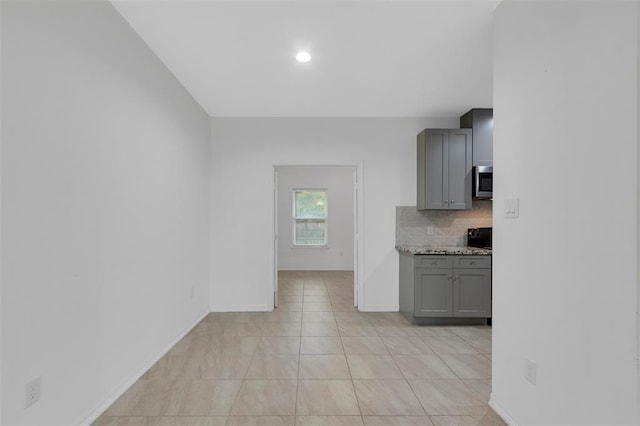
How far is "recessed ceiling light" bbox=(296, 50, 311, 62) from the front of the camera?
274 cm

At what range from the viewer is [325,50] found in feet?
8.91

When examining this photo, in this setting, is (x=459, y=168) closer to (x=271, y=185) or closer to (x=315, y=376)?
(x=271, y=185)

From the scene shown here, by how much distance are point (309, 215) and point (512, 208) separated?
6.30 meters

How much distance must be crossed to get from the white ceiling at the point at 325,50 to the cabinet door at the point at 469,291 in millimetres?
2078

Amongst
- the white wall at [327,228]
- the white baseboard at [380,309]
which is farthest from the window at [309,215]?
the white baseboard at [380,309]

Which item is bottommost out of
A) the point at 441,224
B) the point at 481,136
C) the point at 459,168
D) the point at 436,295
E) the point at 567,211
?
the point at 436,295

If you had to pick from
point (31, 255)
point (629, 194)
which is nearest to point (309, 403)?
point (31, 255)

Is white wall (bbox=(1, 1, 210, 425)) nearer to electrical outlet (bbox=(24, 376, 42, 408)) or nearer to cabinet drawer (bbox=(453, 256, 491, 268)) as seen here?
electrical outlet (bbox=(24, 376, 42, 408))

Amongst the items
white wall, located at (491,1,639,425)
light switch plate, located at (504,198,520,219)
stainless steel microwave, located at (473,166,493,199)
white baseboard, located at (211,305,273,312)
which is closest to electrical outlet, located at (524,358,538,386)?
white wall, located at (491,1,639,425)

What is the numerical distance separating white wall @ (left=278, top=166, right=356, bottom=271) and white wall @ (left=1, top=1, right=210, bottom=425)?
4.92m

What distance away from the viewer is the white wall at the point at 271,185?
177 inches

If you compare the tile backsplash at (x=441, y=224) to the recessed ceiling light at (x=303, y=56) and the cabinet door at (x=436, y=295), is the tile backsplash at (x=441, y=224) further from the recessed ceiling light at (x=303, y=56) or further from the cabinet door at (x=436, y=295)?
the recessed ceiling light at (x=303, y=56)

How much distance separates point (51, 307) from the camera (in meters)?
1.67

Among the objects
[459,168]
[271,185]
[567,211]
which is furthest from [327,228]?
[567,211]
